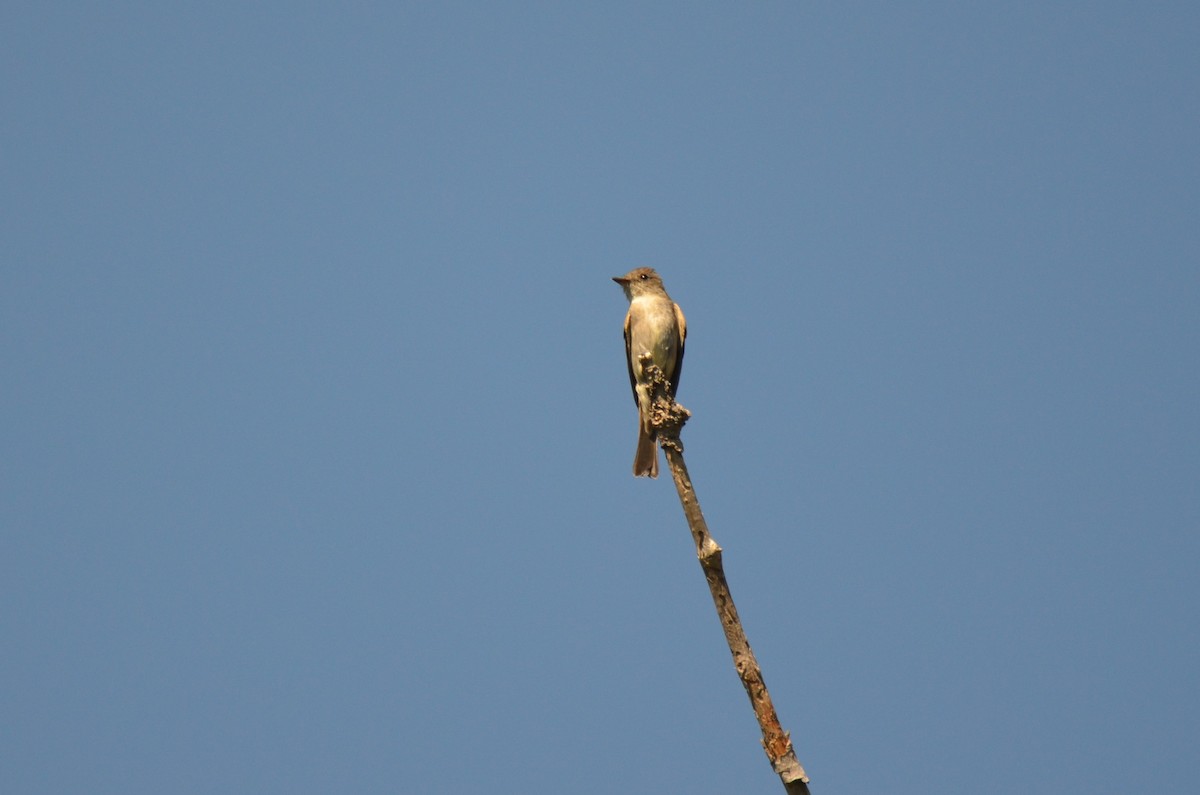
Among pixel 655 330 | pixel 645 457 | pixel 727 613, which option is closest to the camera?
pixel 727 613

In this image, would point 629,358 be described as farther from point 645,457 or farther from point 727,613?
point 727,613

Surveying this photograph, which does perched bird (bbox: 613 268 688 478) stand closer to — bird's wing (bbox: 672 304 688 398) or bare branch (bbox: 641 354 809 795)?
bird's wing (bbox: 672 304 688 398)

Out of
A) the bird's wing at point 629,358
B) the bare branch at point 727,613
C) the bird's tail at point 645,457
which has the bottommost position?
the bare branch at point 727,613

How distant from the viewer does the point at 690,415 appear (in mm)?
8281

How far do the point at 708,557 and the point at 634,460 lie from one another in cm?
261

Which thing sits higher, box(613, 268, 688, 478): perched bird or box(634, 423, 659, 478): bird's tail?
box(613, 268, 688, 478): perched bird

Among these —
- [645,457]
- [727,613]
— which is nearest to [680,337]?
[645,457]

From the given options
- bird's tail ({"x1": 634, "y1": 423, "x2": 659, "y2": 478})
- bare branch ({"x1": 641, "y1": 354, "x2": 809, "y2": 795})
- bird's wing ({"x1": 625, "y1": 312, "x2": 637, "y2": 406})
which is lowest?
bare branch ({"x1": 641, "y1": 354, "x2": 809, "y2": 795})

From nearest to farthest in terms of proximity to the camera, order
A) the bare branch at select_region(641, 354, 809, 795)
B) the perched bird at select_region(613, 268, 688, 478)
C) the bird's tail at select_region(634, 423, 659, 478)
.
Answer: the bare branch at select_region(641, 354, 809, 795) → the bird's tail at select_region(634, 423, 659, 478) → the perched bird at select_region(613, 268, 688, 478)

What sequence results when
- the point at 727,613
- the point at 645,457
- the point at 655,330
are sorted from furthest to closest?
the point at 655,330 → the point at 645,457 → the point at 727,613

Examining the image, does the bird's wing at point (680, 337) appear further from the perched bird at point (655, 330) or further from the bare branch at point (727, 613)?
the bare branch at point (727, 613)

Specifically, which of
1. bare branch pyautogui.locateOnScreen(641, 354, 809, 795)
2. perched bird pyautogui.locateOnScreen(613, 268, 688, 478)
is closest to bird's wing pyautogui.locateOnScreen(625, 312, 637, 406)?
perched bird pyautogui.locateOnScreen(613, 268, 688, 478)

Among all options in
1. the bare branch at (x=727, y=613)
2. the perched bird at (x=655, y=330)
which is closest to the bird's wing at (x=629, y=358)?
the perched bird at (x=655, y=330)

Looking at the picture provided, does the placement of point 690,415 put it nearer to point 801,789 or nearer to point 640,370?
point 640,370
